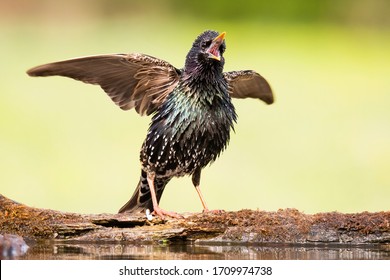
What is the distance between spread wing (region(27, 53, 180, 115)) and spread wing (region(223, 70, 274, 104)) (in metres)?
0.74

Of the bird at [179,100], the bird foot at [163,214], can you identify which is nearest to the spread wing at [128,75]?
the bird at [179,100]

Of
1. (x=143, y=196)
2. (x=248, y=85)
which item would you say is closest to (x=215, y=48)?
(x=248, y=85)

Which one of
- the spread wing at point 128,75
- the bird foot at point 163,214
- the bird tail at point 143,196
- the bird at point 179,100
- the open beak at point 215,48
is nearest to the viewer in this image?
the bird foot at point 163,214

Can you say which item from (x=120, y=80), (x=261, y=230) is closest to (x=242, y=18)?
(x=120, y=80)

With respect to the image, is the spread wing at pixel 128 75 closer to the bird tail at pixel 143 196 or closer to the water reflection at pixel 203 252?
the bird tail at pixel 143 196

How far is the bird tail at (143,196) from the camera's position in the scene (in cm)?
864

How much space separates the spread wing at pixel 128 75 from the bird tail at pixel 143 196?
75cm

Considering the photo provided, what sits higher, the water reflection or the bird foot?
the bird foot

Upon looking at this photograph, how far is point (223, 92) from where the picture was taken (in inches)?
323

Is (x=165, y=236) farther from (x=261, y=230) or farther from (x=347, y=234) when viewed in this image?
(x=347, y=234)

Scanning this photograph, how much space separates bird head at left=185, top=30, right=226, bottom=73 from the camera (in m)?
8.02

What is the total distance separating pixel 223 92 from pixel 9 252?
2670 millimetres

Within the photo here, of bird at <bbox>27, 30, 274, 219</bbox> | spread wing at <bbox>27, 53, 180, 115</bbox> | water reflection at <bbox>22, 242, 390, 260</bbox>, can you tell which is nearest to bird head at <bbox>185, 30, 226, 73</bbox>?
bird at <bbox>27, 30, 274, 219</bbox>

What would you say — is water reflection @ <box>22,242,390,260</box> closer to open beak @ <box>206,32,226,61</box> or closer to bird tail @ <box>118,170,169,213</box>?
bird tail @ <box>118,170,169,213</box>
